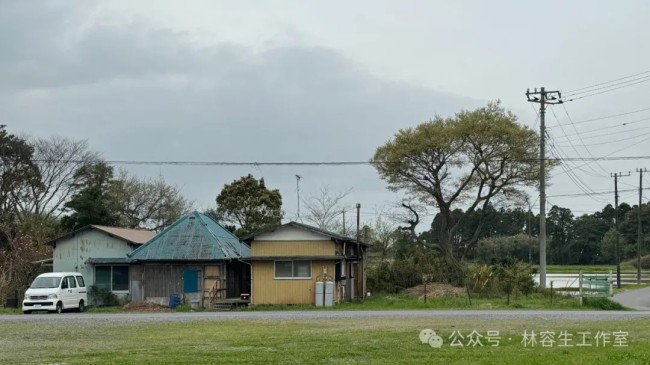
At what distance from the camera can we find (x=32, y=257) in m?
47.6

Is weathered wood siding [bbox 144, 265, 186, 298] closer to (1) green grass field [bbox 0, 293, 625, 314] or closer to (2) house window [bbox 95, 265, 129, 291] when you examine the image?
(2) house window [bbox 95, 265, 129, 291]

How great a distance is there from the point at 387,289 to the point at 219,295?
11.0 metres

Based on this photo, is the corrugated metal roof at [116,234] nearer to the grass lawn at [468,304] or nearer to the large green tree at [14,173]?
the grass lawn at [468,304]

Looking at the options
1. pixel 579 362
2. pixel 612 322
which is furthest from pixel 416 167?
pixel 579 362

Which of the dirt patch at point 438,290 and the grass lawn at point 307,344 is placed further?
the dirt patch at point 438,290

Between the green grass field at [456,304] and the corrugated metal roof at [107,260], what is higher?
the corrugated metal roof at [107,260]

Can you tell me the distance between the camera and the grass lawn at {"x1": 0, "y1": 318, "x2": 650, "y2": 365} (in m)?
15.7

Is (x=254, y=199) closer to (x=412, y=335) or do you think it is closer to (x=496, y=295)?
(x=496, y=295)

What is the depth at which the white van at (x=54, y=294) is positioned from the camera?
1479 inches

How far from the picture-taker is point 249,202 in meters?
64.2

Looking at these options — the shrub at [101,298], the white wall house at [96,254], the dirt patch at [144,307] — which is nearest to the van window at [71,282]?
the dirt patch at [144,307]

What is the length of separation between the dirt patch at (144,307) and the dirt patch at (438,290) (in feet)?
43.9

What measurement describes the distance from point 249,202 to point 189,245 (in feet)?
69.6

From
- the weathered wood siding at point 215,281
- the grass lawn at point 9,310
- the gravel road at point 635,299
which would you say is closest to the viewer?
the grass lawn at point 9,310
